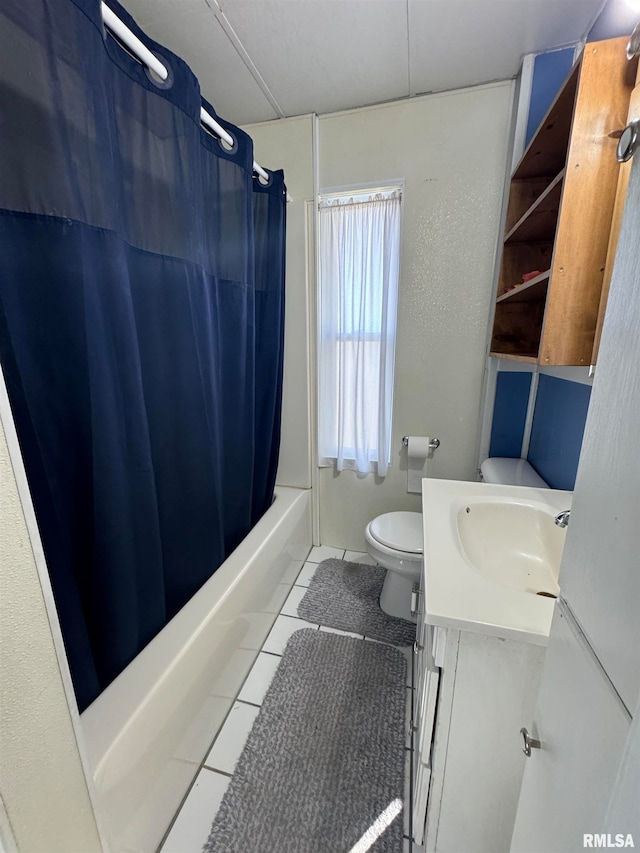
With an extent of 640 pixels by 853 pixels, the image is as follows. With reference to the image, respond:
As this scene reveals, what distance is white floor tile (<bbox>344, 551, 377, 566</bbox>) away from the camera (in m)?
2.11

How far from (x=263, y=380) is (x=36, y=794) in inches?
60.3

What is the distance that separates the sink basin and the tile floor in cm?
73

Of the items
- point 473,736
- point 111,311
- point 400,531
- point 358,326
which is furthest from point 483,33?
point 473,736

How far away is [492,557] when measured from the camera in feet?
3.56

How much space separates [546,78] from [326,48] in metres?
0.90

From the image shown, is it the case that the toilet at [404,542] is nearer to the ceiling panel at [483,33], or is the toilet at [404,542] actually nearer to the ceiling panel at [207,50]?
the ceiling panel at [483,33]

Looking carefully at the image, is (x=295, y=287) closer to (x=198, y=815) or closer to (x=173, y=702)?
(x=173, y=702)

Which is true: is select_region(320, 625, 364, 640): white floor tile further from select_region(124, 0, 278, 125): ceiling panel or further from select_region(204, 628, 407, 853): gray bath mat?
select_region(124, 0, 278, 125): ceiling panel

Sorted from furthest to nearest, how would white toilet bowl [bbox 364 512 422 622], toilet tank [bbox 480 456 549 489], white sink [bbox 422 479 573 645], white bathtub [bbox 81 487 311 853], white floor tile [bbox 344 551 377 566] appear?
white floor tile [bbox 344 551 377 566] → white toilet bowl [bbox 364 512 422 622] → toilet tank [bbox 480 456 549 489] → white bathtub [bbox 81 487 311 853] → white sink [bbox 422 479 573 645]

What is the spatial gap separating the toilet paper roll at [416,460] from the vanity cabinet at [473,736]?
3.74 ft

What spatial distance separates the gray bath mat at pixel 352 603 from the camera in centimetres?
162

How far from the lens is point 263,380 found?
71.2 inches

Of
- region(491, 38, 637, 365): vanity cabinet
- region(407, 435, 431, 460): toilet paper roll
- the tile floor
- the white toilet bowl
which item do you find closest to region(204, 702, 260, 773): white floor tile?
the tile floor

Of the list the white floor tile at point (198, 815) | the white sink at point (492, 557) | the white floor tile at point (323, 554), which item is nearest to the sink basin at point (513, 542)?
the white sink at point (492, 557)
